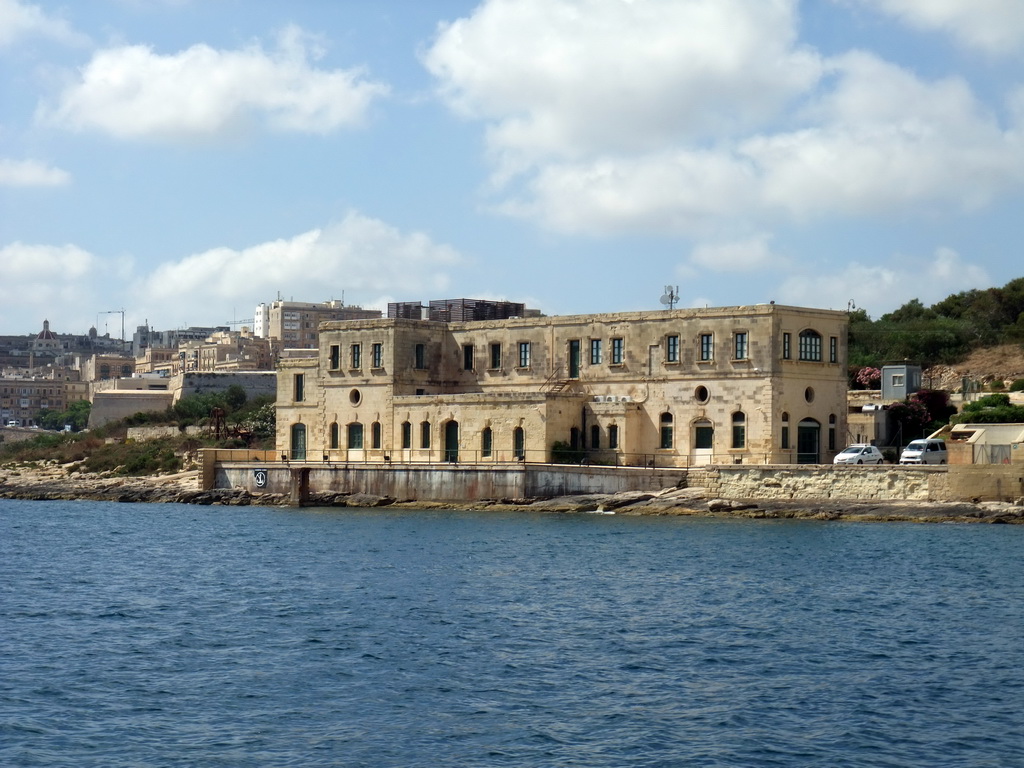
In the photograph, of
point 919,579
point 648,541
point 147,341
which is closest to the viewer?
point 919,579

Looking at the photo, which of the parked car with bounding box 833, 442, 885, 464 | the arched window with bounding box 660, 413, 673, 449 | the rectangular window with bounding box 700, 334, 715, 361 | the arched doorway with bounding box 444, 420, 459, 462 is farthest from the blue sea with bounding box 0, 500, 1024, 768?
the arched doorway with bounding box 444, 420, 459, 462

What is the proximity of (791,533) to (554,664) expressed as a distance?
20799 mm

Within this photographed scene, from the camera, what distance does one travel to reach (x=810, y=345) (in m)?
52.8

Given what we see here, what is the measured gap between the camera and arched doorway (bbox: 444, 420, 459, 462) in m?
56.6

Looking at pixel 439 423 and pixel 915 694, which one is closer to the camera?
pixel 915 694

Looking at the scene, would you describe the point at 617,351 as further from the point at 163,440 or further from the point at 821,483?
the point at 163,440

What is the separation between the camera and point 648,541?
40.8 meters

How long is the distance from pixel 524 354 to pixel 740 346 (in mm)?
9677

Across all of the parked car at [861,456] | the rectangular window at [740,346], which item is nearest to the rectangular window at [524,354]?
the rectangular window at [740,346]

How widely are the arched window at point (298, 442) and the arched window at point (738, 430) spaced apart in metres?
19.8

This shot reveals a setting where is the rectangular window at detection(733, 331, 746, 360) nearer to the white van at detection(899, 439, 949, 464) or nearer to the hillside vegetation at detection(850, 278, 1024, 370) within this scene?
the white van at detection(899, 439, 949, 464)

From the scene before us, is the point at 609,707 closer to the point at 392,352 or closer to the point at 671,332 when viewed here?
the point at 671,332

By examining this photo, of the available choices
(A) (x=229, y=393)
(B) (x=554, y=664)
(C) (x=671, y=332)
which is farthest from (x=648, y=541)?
(A) (x=229, y=393)

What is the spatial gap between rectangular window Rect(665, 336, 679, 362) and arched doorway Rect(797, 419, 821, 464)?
511 centimetres
